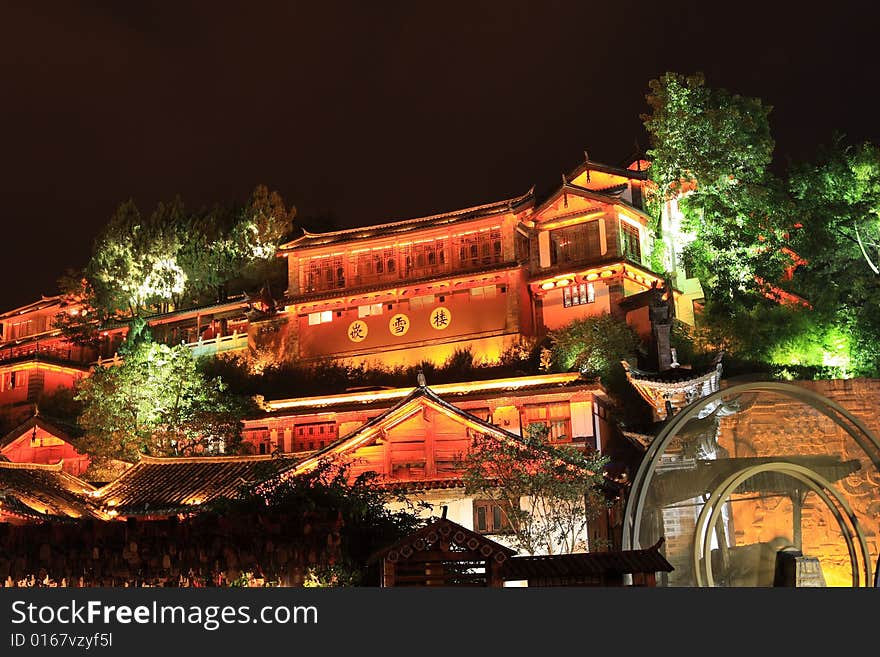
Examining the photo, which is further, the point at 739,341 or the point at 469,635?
the point at 739,341

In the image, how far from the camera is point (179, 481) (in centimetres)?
3369

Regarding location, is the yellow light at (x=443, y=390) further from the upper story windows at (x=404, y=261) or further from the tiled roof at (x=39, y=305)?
the tiled roof at (x=39, y=305)

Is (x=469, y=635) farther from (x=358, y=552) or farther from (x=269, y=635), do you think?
(x=358, y=552)

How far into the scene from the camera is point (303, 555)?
19281 mm

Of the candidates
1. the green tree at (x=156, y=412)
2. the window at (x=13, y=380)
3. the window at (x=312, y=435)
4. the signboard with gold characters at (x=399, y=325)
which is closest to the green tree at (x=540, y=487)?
the window at (x=312, y=435)

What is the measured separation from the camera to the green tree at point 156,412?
131 feet

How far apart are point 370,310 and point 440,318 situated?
3664 millimetres

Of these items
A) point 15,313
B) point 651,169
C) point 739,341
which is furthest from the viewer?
point 15,313

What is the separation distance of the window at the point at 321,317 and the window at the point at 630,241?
47.5 feet

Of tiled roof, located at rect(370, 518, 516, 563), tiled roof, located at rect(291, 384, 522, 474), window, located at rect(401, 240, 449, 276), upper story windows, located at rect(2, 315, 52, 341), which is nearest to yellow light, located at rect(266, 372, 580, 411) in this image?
tiled roof, located at rect(291, 384, 522, 474)

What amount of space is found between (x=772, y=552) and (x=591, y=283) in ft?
88.9

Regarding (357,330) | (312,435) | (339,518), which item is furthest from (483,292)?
(339,518)

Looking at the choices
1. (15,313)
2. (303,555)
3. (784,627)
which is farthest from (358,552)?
(15,313)

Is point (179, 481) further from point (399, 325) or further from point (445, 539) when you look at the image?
point (445, 539)
